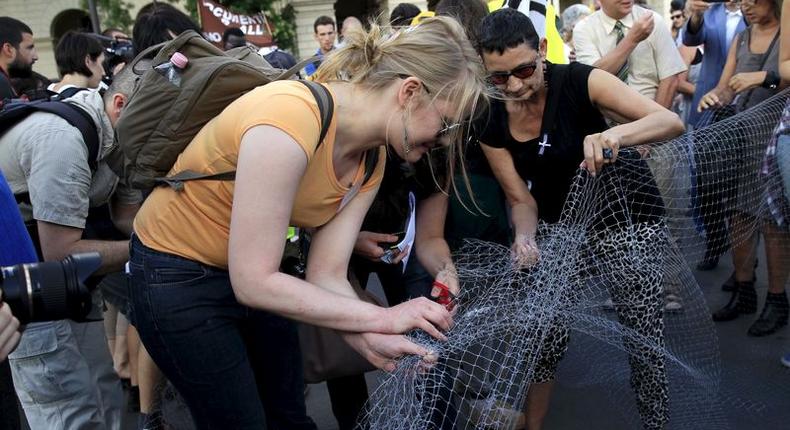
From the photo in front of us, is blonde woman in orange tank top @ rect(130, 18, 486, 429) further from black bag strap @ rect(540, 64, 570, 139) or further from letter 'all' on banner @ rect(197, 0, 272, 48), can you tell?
letter 'all' on banner @ rect(197, 0, 272, 48)

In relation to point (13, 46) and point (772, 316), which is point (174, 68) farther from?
point (13, 46)

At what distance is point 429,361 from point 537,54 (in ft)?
4.21

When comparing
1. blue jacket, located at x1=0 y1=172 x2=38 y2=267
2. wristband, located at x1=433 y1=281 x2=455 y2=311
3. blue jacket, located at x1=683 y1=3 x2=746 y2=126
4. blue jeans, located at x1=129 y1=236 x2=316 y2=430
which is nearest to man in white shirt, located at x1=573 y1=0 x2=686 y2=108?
blue jacket, located at x1=683 y1=3 x2=746 y2=126

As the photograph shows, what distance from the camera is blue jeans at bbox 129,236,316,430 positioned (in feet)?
6.32

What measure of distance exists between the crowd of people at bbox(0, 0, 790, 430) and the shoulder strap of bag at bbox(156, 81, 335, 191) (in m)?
0.01

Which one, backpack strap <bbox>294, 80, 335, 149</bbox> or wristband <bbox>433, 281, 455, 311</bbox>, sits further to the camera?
wristband <bbox>433, 281, 455, 311</bbox>

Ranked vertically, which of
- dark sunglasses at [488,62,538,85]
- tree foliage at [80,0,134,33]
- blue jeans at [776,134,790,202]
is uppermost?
dark sunglasses at [488,62,538,85]

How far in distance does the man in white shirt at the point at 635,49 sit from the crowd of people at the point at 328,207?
19.1 inches

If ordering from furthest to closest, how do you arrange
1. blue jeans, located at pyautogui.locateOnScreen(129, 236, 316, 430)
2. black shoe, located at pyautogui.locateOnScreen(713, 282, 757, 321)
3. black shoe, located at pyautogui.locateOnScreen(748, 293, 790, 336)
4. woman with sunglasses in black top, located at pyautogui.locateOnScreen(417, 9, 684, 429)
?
1. black shoe, located at pyautogui.locateOnScreen(713, 282, 757, 321)
2. black shoe, located at pyautogui.locateOnScreen(748, 293, 790, 336)
3. woman with sunglasses in black top, located at pyautogui.locateOnScreen(417, 9, 684, 429)
4. blue jeans, located at pyautogui.locateOnScreen(129, 236, 316, 430)

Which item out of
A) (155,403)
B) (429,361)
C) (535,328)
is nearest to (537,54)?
(535,328)

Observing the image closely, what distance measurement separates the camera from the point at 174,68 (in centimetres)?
203

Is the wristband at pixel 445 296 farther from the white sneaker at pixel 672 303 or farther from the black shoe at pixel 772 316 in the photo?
the black shoe at pixel 772 316

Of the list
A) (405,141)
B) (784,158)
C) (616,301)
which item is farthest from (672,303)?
(405,141)

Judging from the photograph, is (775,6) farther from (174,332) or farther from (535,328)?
(174,332)
